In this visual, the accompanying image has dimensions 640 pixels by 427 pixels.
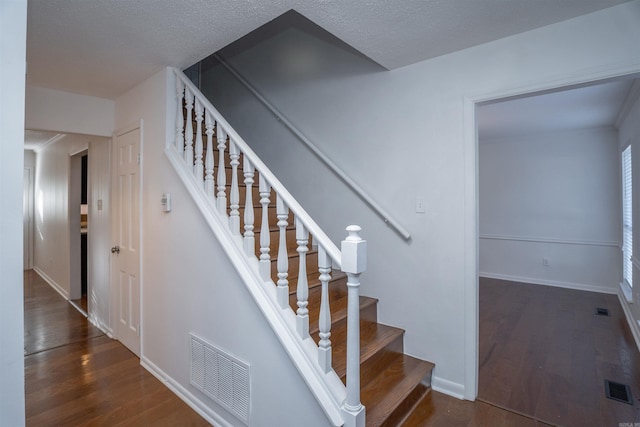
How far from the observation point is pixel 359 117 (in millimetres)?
2705

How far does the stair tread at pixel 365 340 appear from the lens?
1.92m

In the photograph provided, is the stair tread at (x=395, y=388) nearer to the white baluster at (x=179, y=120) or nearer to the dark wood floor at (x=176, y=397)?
the dark wood floor at (x=176, y=397)

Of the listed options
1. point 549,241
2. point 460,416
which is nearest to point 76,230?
point 460,416

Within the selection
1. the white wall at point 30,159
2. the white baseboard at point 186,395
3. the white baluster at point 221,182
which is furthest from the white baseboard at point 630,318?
the white wall at point 30,159

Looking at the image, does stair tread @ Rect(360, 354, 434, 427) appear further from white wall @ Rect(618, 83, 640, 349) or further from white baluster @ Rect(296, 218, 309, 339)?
white wall @ Rect(618, 83, 640, 349)

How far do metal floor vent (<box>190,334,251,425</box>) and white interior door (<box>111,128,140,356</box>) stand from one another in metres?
1.02

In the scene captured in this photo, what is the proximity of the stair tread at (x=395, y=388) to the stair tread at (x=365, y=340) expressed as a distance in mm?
164

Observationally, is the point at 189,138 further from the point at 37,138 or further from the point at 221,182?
the point at 37,138

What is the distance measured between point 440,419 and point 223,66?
Result: 4163 mm

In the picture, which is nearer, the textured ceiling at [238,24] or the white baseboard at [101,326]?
the textured ceiling at [238,24]

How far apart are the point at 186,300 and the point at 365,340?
1.32 meters

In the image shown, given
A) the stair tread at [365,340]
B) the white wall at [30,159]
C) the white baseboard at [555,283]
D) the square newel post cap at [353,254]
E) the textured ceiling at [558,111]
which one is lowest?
the white baseboard at [555,283]

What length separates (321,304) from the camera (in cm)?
150

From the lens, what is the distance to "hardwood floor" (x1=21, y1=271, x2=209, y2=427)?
205cm
